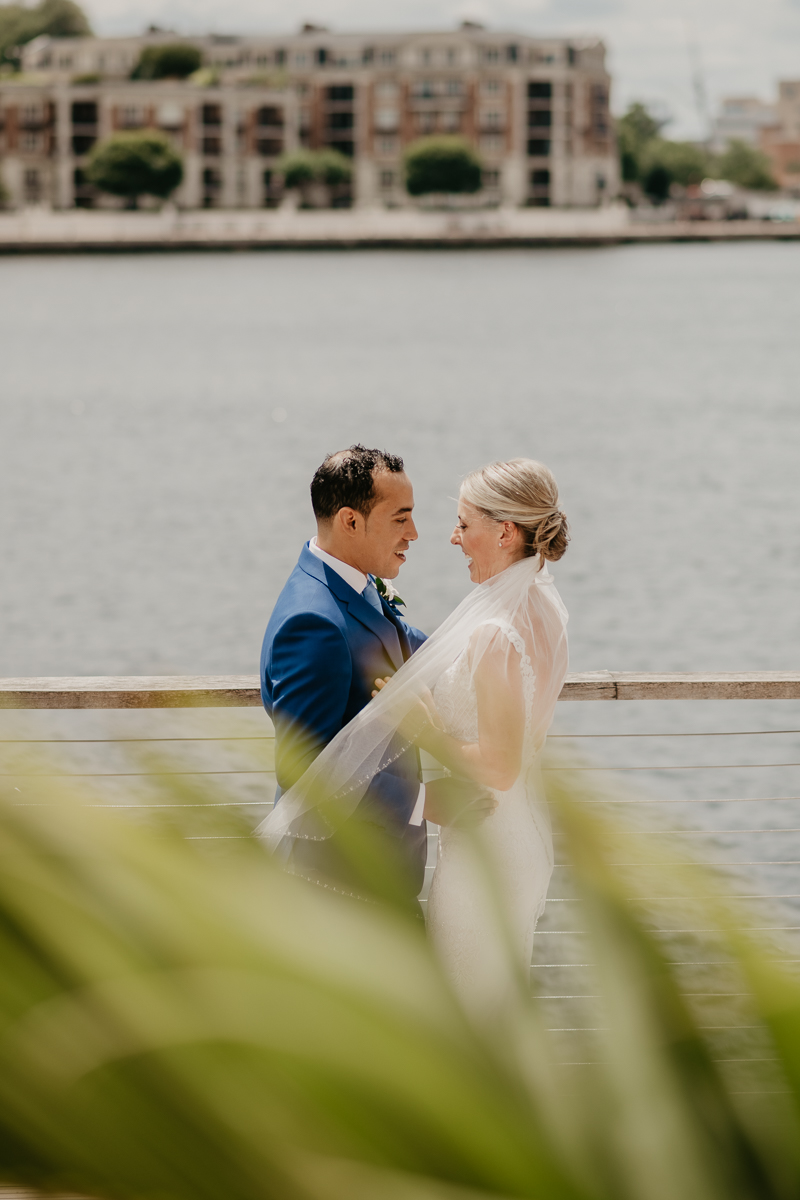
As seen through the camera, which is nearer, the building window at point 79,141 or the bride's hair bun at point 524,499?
the bride's hair bun at point 524,499

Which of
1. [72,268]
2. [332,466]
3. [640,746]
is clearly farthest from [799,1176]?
[72,268]

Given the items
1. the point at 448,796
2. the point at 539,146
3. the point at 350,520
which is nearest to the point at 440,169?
the point at 539,146

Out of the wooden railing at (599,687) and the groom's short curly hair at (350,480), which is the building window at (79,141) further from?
the groom's short curly hair at (350,480)

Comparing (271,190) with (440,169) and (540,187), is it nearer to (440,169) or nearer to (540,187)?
(440,169)

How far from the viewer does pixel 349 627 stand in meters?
2.54

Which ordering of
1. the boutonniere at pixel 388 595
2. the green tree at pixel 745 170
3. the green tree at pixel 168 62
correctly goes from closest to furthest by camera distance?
the boutonniere at pixel 388 595, the green tree at pixel 168 62, the green tree at pixel 745 170

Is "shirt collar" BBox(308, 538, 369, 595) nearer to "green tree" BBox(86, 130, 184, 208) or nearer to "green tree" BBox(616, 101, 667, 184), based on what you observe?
"green tree" BBox(86, 130, 184, 208)

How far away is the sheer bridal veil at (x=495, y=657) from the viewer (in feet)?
7.77

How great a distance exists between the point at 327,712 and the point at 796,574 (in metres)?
26.0

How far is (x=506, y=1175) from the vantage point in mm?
483

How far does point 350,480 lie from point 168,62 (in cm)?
14089

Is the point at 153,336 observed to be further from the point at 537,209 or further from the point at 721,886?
the point at 721,886

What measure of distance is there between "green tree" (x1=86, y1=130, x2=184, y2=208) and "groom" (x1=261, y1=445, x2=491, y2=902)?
11982cm

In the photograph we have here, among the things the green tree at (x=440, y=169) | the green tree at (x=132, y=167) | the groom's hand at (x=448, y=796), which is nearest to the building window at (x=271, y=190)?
the green tree at (x=440, y=169)
